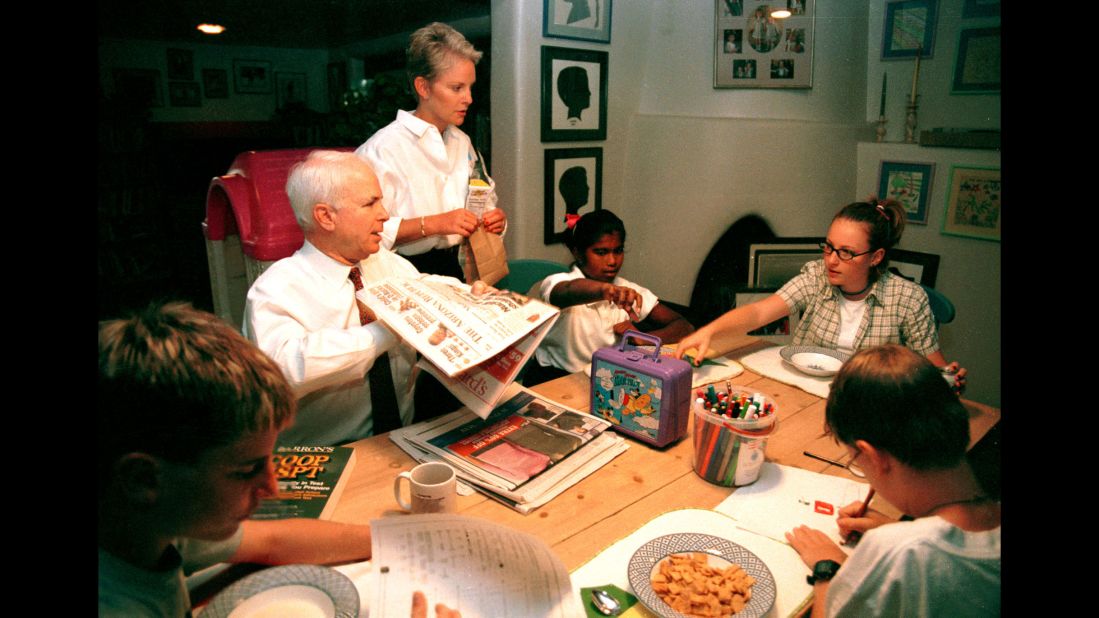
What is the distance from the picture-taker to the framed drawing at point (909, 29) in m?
1.85

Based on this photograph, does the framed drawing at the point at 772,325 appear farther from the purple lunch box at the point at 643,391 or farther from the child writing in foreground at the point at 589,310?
the purple lunch box at the point at 643,391

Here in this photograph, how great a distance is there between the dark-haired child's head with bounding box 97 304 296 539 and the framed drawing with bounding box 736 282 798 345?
5.18 feet

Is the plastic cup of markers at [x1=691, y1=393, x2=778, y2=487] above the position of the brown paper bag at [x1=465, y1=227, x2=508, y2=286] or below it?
below

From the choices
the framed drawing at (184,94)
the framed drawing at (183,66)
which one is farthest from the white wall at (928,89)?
the framed drawing at (184,94)

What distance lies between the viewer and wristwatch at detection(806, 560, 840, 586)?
861mm

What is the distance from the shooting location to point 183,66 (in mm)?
4941

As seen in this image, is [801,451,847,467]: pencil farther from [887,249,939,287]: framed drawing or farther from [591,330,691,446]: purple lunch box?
[887,249,939,287]: framed drawing

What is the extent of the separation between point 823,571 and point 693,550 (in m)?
0.18

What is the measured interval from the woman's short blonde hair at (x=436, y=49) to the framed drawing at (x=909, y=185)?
159cm

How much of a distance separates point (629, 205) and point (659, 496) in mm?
2478

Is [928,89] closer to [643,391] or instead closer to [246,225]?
[643,391]

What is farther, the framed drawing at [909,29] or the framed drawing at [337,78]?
the framed drawing at [337,78]

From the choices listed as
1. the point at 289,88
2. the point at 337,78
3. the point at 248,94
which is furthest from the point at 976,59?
the point at 248,94

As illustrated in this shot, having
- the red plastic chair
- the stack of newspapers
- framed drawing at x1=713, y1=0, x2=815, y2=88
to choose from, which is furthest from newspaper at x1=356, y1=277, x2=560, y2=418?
framed drawing at x1=713, y1=0, x2=815, y2=88
